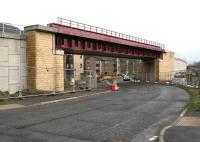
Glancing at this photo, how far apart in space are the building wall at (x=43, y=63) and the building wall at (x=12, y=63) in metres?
0.61

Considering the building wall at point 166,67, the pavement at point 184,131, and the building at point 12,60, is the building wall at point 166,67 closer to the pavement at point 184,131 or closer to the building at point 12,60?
the building at point 12,60

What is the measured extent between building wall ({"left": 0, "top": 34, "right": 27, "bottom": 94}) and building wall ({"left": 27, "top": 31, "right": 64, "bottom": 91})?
0.61 meters

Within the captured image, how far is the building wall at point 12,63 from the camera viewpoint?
25244 mm

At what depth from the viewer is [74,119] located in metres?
14.3

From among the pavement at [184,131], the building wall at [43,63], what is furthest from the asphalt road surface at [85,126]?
the building wall at [43,63]

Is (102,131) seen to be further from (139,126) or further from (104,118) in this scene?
(104,118)

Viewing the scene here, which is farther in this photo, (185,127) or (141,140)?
(185,127)

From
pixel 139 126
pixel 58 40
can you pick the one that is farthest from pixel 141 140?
pixel 58 40

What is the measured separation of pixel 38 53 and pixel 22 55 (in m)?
1.40

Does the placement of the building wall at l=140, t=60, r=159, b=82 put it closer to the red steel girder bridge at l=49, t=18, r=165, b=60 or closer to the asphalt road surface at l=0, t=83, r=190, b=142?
the red steel girder bridge at l=49, t=18, r=165, b=60

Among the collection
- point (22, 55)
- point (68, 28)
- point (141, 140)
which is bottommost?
point (141, 140)

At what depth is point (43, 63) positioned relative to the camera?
28688 mm

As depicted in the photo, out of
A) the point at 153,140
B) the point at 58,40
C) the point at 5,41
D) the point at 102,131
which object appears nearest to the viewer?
the point at 153,140

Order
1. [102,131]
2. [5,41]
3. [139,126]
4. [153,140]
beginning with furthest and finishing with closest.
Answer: [5,41] < [139,126] < [102,131] < [153,140]
